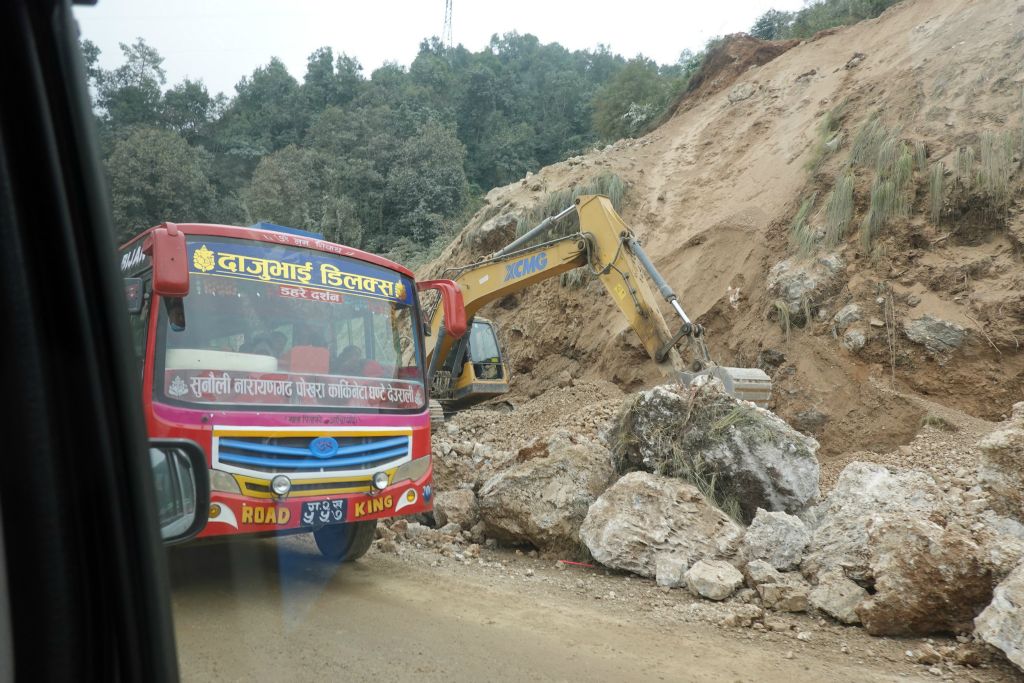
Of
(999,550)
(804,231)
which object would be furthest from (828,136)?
(999,550)

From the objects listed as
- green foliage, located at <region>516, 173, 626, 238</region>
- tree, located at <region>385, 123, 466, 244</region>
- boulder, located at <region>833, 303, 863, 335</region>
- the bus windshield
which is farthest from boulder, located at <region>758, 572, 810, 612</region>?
tree, located at <region>385, 123, 466, 244</region>

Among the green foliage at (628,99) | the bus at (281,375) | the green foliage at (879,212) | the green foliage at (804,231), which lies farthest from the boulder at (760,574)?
the green foliage at (628,99)

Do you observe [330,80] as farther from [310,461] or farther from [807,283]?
[310,461]

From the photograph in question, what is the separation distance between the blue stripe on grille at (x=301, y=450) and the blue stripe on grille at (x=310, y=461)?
0.04 meters

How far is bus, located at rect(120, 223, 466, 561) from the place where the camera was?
4.69m

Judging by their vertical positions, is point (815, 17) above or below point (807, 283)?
above

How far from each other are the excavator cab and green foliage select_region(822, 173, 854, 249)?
18.4ft

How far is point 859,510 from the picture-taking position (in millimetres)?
5492

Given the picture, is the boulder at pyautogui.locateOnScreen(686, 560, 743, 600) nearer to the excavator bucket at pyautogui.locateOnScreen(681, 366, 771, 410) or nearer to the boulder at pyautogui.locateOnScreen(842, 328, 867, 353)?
the excavator bucket at pyautogui.locateOnScreen(681, 366, 771, 410)

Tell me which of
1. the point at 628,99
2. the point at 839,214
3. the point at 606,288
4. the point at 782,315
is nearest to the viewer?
the point at 606,288

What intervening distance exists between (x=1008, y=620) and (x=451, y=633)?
292cm

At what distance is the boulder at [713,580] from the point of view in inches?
207

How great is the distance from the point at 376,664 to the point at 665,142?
17.8 m

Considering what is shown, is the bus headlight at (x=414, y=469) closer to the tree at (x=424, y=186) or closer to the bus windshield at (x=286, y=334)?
the bus windshield at (x=286, y=334)
